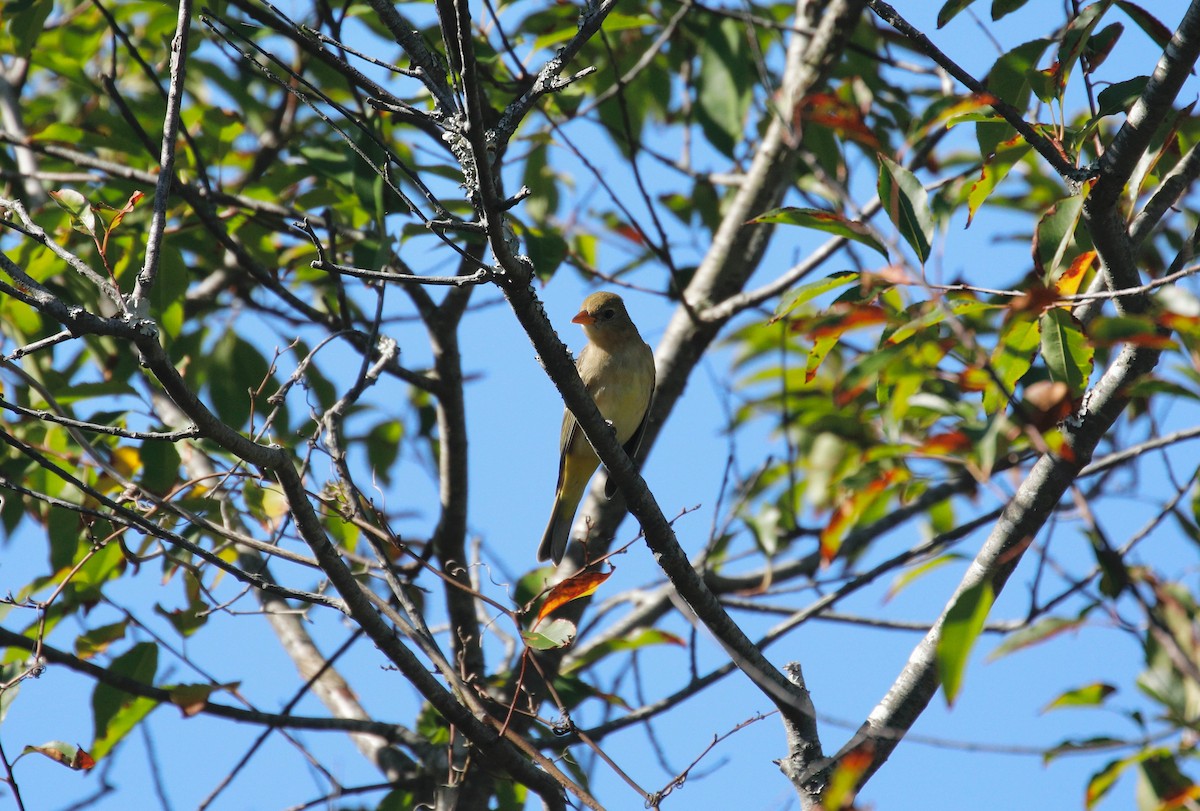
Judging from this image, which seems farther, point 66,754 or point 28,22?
point 28,22

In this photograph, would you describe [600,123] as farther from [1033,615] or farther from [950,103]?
[1033,615]

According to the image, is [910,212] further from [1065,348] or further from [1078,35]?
[1078,35]

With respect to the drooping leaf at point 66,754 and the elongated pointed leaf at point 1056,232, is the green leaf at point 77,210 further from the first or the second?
the elongated pointed leaf at point 1056,232

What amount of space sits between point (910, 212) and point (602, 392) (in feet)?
10.8

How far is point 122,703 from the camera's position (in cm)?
404

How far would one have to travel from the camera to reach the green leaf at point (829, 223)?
2.81 m

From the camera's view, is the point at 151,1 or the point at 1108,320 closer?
the point at 1108,320

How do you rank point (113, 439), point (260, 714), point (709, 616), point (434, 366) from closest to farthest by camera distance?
point (709, 616) → point (260, 714) → point (113, 439) → point (434, 366)

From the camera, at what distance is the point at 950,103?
4637 mm

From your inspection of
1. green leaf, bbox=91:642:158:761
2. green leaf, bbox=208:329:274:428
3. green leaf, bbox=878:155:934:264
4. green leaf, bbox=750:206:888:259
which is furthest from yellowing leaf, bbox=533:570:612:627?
green leaf, bbox=208:329:274:428

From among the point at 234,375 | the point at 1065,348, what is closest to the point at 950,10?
the point at 1065,348

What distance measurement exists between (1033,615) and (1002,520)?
1455 mm

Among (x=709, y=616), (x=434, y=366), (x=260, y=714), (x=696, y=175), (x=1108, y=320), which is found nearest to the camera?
(x=1108, y=320)

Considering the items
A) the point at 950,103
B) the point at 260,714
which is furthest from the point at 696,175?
the point at 260,714
